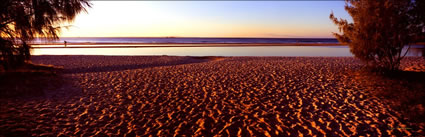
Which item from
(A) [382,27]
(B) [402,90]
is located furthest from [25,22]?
(A) [382,27]

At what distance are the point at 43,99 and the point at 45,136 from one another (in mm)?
3545

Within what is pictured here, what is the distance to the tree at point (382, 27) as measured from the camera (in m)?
9.30

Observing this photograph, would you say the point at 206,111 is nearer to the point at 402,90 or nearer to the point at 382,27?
the point at 402,90

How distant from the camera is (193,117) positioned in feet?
20.2

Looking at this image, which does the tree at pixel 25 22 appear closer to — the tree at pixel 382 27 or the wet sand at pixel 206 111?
the wet sand at pixel 206 111

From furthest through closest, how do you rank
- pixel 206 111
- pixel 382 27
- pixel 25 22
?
pixel 382 27 < pixel 206 111 < pixel 25 22

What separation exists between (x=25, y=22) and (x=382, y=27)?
12.8 metres

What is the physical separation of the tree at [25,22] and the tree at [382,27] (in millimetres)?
11673

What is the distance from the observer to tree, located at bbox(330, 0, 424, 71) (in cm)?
930

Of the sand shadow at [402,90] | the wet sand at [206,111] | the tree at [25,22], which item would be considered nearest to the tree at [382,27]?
the sand shadow at [402,90]

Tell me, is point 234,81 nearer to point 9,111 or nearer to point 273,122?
point 273,122

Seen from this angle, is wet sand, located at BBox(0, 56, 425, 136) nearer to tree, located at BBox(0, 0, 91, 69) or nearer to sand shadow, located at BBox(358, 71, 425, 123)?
sand shadow, located at BBox(358, 71, 425, 123)

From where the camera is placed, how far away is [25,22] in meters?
4.61

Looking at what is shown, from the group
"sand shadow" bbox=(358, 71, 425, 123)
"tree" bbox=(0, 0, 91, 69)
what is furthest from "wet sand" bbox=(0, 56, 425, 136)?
"tree" bbox=(0, 0, 91, 69)
